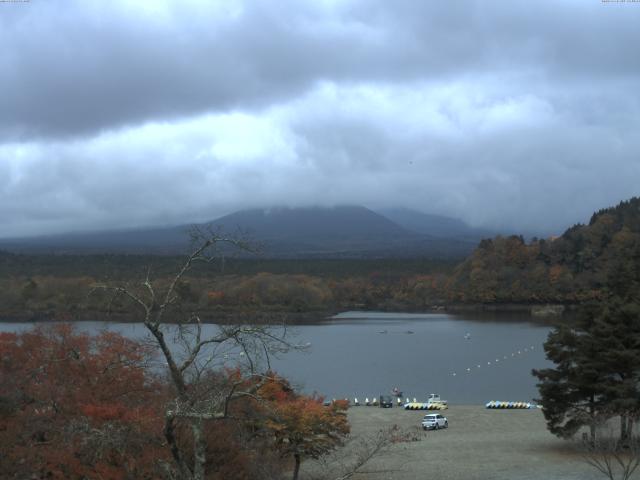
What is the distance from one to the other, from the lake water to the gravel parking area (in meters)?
5.71

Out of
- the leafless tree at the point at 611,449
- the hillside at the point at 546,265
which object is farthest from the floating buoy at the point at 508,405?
the hillside at the point at 546,265

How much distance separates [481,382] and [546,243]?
64.2 meters

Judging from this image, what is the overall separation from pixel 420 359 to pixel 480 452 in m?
29.6

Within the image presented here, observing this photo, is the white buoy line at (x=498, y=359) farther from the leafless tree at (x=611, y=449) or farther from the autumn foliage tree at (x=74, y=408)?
the autumn foliage tree at (x=74, y=408)

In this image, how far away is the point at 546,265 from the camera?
315 feet

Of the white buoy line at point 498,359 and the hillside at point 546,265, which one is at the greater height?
the hillside at point 546,265

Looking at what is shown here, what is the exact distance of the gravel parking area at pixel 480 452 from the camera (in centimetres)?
1766

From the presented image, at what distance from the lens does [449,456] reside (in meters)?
20.4

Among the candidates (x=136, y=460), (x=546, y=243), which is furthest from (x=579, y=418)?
(x=546, y=243)

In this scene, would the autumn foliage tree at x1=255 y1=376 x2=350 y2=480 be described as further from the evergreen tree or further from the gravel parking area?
the evergreen tree

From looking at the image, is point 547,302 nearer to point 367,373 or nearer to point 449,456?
point 367,373

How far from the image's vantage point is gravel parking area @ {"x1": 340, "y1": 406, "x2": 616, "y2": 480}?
1766cm

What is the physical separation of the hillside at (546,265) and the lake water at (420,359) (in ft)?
51.9

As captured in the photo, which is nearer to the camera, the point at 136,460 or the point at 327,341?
the point at 136,460
